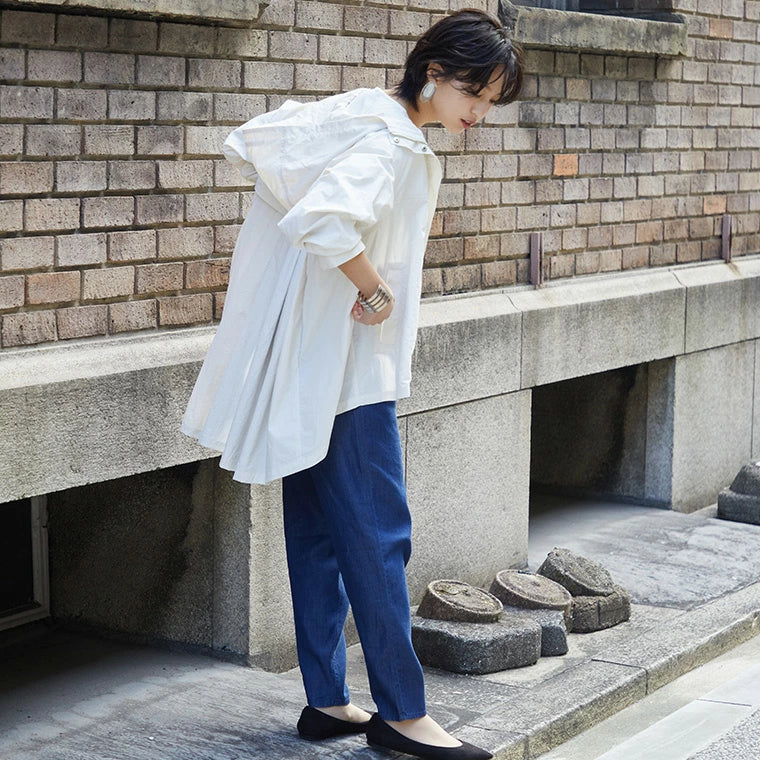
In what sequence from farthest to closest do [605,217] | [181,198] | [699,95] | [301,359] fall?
1. [699,95]
2. [605,217]
3. [181,198]
4. [301,359]

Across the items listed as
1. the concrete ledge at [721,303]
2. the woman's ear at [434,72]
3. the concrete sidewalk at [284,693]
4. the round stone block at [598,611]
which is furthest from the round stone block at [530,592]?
the concrete ledge at [721,303]

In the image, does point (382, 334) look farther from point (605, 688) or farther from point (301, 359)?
point (605, 688)

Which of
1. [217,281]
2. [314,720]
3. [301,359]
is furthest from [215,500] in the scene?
→ [301,359]

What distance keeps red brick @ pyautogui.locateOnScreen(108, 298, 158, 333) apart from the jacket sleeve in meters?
0.99

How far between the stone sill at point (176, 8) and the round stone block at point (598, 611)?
2.41 meters

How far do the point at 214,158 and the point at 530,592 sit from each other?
6.40 feet

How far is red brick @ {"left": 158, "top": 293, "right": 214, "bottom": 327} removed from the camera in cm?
448

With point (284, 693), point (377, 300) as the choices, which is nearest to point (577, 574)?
point (284, 693)

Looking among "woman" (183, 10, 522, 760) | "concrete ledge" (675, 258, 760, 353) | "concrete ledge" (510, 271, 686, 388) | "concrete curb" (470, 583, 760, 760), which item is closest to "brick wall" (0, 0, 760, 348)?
"concrete ledge" (510, 271, 686, 388)

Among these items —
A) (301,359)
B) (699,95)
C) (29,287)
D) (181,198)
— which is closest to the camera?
(301,359)

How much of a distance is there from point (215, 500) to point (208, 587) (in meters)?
0.30

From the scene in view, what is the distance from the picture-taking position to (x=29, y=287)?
4023mm

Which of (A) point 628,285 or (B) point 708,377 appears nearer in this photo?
(A) point 628,285

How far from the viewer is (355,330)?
144 inches
